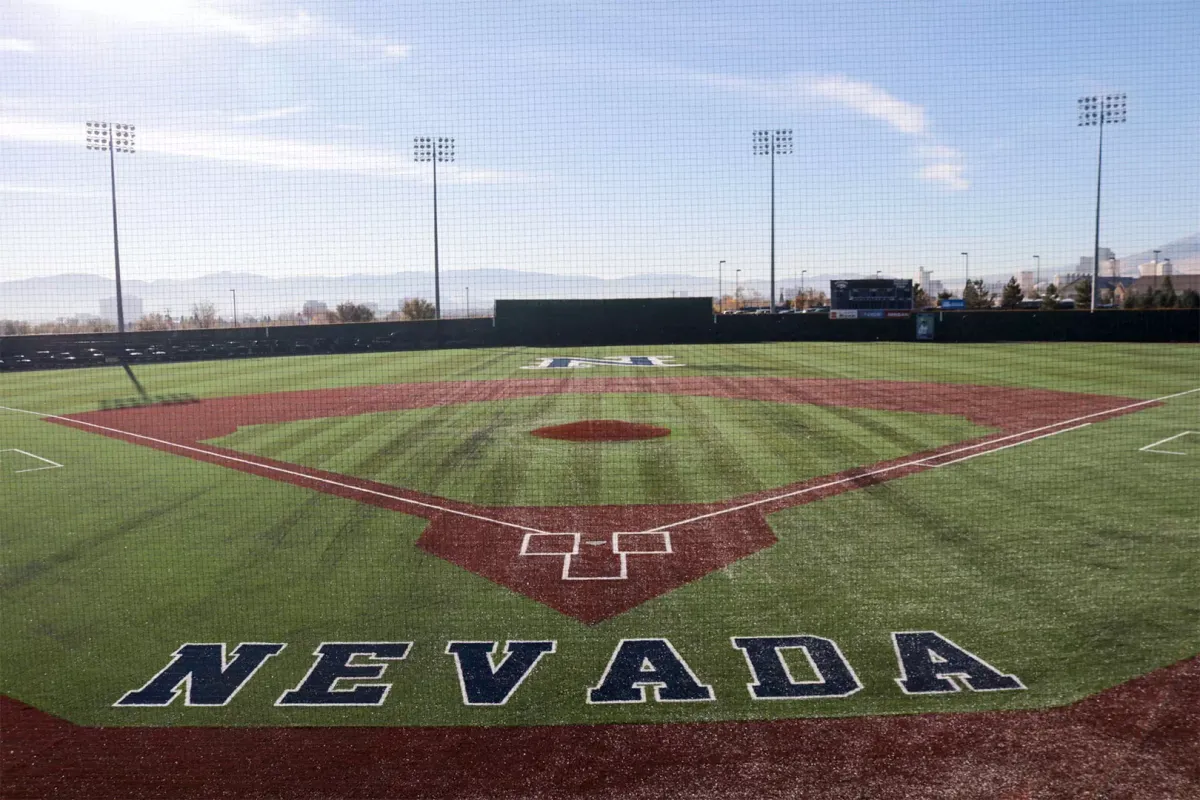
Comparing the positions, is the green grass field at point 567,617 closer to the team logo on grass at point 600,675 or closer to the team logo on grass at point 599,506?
the team logo on grass at point 600,675

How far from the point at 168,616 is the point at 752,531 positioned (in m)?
5.83

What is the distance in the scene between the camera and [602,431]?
16.7 meters

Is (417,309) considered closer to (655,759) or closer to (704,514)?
(704,514)

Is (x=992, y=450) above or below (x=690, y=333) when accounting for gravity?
below

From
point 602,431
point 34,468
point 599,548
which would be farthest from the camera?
point 602,431

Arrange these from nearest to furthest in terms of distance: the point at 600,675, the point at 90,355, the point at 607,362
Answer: the point at 600,675, the point at 607,362, the point at 90,355

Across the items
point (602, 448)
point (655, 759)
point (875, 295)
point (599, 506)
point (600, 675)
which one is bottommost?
point (655, 759)

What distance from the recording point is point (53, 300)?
16125 mm

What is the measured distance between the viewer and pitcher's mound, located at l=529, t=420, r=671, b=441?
1612cm

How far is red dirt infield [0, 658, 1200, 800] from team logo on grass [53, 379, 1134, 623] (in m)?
0.94

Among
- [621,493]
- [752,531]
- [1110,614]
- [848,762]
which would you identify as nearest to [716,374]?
[621,493]

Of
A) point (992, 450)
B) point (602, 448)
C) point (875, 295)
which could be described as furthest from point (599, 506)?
point (875, 295)

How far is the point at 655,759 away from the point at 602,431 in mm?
11192

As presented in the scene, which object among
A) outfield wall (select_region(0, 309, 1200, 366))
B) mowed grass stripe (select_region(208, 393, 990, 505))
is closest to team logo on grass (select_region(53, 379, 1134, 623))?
mowed grass stripe (select_region(208, 393, 990, 505))
